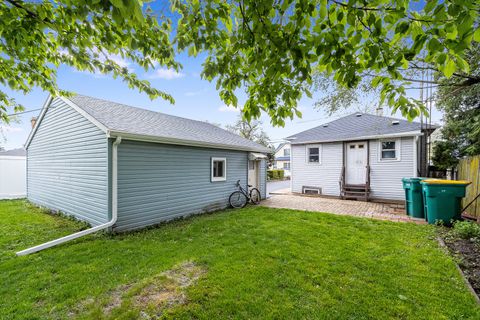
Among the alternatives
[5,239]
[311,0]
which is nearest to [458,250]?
[311,0]

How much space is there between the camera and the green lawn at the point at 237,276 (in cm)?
272

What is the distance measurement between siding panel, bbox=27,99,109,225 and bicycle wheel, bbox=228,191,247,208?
4682 millimetres

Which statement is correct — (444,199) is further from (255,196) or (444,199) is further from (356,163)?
(255,196)

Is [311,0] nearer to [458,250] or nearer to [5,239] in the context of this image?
[458,250]

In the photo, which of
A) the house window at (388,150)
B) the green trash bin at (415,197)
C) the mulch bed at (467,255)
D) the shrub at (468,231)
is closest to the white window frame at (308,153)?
the house window at (388,150)

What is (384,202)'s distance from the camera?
1009cm

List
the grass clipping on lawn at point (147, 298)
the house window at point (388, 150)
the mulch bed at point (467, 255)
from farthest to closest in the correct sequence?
the house window at point (388, 150), the mulch bed at point (467, 255), the grass clipping on lawn at point (147, 298)

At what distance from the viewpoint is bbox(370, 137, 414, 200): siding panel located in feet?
31.8

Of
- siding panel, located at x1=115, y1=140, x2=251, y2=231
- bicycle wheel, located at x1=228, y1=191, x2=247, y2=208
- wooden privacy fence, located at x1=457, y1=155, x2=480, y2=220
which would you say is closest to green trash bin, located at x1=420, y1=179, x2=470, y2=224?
wooden privacy fence, located at x1=457, y1=155, x2=480, y2=220

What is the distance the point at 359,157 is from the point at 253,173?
5.23m

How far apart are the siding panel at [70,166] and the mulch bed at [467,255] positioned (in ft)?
23.9

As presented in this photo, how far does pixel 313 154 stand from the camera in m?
12.4

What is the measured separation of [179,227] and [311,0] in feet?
19.0

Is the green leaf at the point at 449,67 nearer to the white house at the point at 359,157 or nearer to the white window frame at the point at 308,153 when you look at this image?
the white house at the point at 359,157
